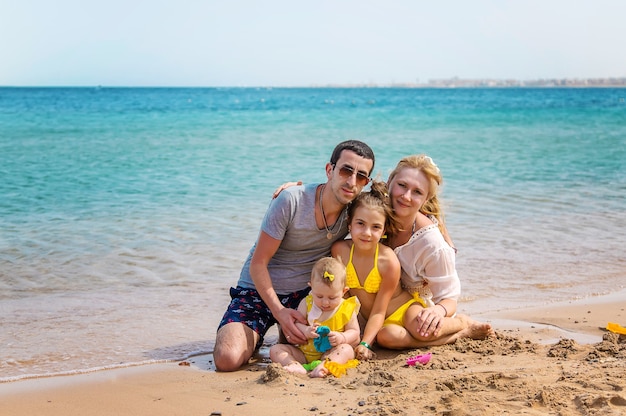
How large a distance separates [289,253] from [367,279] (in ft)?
2.02

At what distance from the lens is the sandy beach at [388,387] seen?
11.0 ft

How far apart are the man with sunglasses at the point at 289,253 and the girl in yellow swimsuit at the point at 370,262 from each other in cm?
14

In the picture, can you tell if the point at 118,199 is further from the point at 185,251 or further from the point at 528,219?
the point at 528,219

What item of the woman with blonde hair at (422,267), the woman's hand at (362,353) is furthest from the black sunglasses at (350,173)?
the woman's hand at (362,353)

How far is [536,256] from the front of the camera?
7445mm

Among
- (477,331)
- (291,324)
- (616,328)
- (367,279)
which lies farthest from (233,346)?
(616,328)

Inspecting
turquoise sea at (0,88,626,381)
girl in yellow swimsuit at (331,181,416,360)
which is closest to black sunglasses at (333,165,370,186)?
girl in yellow swimsuit at (331,181,416,360)

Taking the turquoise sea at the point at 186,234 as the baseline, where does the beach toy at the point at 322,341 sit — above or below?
above

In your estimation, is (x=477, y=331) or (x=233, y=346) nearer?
(x=233, y=346)

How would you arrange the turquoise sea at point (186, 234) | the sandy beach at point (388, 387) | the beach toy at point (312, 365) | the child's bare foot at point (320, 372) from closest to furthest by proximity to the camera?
1. the sandy beach at point (388, 387)
2. the child's bare foot at point (320, 372)
3. the beach toy at point (312, 365)
4. the turquoise sea at point (186, 234)

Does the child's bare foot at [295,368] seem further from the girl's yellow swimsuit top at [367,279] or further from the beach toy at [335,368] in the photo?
the girl's yellow swimsuit top at [367,279]

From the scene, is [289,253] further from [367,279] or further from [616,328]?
[616,328]

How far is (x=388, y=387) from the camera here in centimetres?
370

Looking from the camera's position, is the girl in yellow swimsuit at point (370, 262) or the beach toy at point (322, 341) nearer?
the beach toy at point (322, 341)
